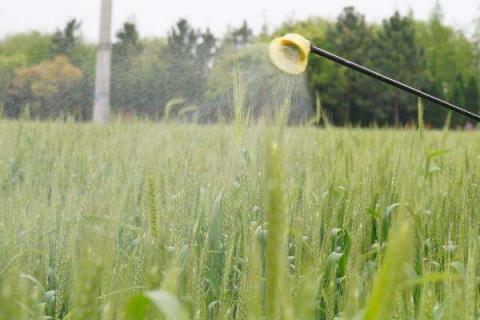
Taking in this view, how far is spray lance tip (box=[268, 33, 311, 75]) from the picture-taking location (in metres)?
1.47

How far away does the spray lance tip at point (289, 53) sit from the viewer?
147cm

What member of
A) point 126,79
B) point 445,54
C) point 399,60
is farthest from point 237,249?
point 445,54

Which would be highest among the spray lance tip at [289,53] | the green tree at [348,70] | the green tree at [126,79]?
the green tree at [348,70]

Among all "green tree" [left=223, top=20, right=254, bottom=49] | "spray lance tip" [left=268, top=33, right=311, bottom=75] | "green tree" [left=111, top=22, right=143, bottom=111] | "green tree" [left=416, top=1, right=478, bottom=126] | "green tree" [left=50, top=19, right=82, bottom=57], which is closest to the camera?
"spray lance tip" [left=268, top=33, right=311, bottom=75]

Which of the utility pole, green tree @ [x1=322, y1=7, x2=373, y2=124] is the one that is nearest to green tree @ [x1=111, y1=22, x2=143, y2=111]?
the utility pole

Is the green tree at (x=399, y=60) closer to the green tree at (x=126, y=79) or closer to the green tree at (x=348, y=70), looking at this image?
the green tree at (x=348, y=70)

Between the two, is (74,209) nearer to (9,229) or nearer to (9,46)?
(9,229)

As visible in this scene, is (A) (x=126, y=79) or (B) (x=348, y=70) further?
(B) (x=348, y=70)

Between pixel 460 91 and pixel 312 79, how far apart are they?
603 cm

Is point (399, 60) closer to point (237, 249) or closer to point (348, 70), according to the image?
point (348, 70)

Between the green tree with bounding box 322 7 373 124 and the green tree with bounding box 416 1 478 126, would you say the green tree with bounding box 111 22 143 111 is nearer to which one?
the green tree with bounding box 322 7 373 124

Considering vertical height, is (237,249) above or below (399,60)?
below

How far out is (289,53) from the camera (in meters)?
1.51

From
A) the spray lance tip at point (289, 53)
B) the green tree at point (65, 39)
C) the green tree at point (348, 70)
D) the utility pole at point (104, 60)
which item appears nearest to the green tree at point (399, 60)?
the green tree at point (348, 70)
